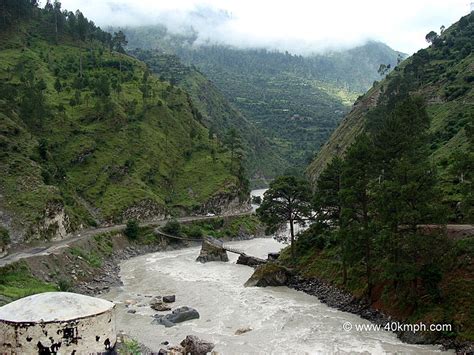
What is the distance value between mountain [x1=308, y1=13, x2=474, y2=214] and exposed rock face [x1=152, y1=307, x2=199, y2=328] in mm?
28217

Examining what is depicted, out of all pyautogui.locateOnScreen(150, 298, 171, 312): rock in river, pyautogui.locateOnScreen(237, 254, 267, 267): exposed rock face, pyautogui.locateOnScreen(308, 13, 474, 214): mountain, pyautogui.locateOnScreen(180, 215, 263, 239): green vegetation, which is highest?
pyautogui.locateOnScreen(308, 13, 474, 214): mountain

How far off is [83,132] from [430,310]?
90196 mm

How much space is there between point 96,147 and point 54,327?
3914 inches

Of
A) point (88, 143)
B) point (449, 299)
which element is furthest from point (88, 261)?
point (88, 143)

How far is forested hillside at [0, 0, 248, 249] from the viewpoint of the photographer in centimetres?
7194

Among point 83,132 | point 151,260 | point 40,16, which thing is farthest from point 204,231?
point 40,16

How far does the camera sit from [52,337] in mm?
11672

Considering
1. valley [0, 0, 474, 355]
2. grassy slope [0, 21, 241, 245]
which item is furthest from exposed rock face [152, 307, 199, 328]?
grassy slope [0, 21, 241, 245]

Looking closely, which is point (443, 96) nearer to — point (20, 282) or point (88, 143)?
point (88, 143)

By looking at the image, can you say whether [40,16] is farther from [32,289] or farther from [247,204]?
[32,289]

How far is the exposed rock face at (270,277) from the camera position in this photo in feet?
179

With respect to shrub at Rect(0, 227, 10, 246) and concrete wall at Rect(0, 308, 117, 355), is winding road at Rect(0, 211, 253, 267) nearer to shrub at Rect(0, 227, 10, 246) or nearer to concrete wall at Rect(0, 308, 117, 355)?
shrub at Rect(0, 227, 10, 246)

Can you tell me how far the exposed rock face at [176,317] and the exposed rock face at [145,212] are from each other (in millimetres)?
54488

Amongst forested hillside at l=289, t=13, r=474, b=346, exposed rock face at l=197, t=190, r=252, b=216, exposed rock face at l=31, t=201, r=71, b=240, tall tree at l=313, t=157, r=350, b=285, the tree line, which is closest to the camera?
forested hillside at l=289, t=13, r=474, b=346
